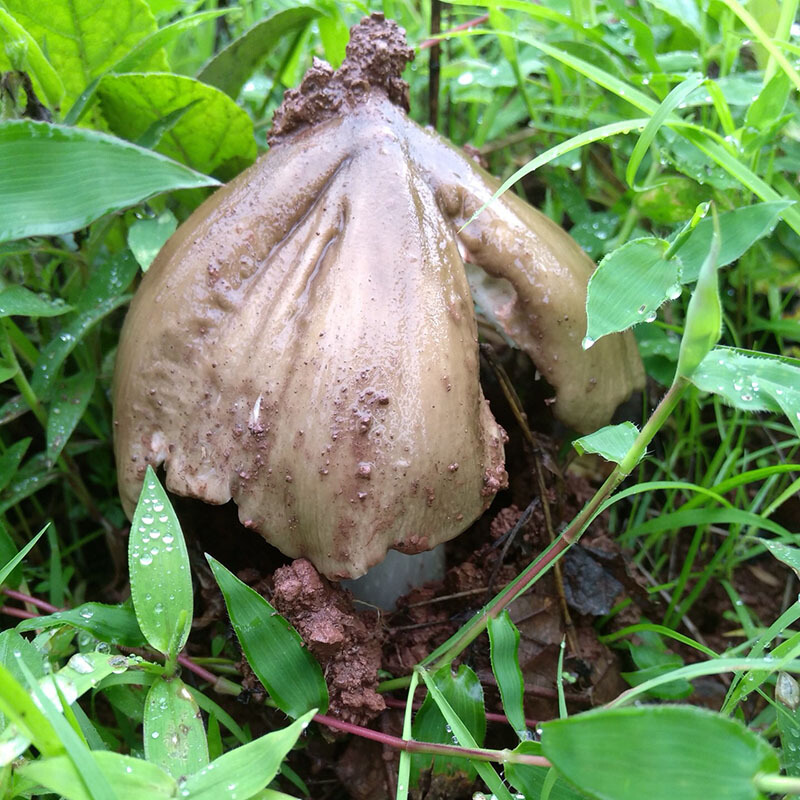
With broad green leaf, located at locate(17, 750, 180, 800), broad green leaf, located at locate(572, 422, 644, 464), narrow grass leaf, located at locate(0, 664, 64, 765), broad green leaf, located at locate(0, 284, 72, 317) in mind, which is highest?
broad green leaf, located at locate(0, 284, 72, 317)

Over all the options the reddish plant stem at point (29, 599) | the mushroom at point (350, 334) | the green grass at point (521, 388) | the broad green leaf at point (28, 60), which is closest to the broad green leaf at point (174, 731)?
the green grass at point (521, 388)

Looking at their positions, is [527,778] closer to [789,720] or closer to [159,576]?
[789,720]

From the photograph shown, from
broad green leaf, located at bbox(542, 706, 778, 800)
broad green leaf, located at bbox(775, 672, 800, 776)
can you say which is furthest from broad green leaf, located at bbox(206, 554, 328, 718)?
broad green leaf, located at bbox(775, 672, 800, 776)

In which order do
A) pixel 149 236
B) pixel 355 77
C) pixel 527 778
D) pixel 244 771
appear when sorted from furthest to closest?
pixel 149 236 < pixel 355 77 < pixel 527 778 < pixel 244 771

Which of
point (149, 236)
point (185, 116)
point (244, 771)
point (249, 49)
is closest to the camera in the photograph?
point (244, 771)

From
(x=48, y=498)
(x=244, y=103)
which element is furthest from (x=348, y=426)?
(x=244, y=103)

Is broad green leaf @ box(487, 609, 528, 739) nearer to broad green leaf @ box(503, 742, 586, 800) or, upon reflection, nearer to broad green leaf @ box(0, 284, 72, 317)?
broad green leaf @ box(503, 742, 586, 800)

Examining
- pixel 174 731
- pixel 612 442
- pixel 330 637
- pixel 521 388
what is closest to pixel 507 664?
pixel 330 637
